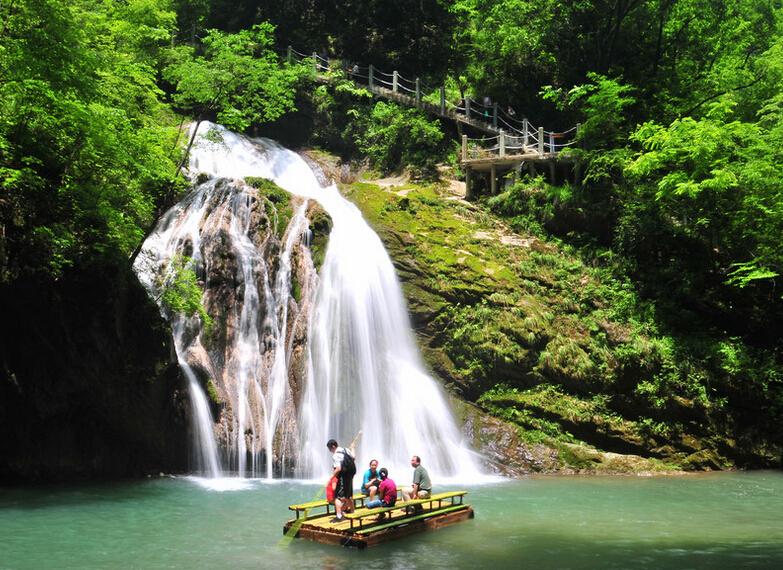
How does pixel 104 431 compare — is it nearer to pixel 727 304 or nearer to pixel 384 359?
pixel 384 359

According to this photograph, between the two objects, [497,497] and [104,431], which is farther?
[104,431]

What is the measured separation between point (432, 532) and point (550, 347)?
909 cm

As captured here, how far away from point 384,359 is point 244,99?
25.1 ft

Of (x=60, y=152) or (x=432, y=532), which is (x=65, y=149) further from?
(x=432, y=532)

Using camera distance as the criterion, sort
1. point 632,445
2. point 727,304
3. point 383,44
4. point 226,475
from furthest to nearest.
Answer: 1. point 383,44
2. point 727,304
3. point 632,445
4. point 226,475

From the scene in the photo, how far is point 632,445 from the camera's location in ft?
56.7

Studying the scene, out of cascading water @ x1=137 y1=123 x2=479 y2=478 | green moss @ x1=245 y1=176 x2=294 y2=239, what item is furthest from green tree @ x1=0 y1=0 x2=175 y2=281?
green moss @ x1=245 y1=176 x2=294 y2=239

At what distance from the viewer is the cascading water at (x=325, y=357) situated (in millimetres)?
16531

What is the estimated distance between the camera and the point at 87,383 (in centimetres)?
1477

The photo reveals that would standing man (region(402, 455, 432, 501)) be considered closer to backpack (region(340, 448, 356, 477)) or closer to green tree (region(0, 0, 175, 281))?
backpack (region(340, 448, 356, 477))

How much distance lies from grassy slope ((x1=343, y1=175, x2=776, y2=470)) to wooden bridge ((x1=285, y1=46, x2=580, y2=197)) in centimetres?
345

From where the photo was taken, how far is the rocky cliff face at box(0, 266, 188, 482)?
14.0 m

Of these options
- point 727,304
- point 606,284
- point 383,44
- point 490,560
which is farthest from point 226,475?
point 383,44

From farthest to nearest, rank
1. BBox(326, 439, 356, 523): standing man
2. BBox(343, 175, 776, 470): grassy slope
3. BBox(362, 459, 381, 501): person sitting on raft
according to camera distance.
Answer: BBox(343, 175, 776, 470): grassy slope → BBox(362, 459, 381, 501): person sitting on raft → BBox(326, 439, 356, 523): standing man
